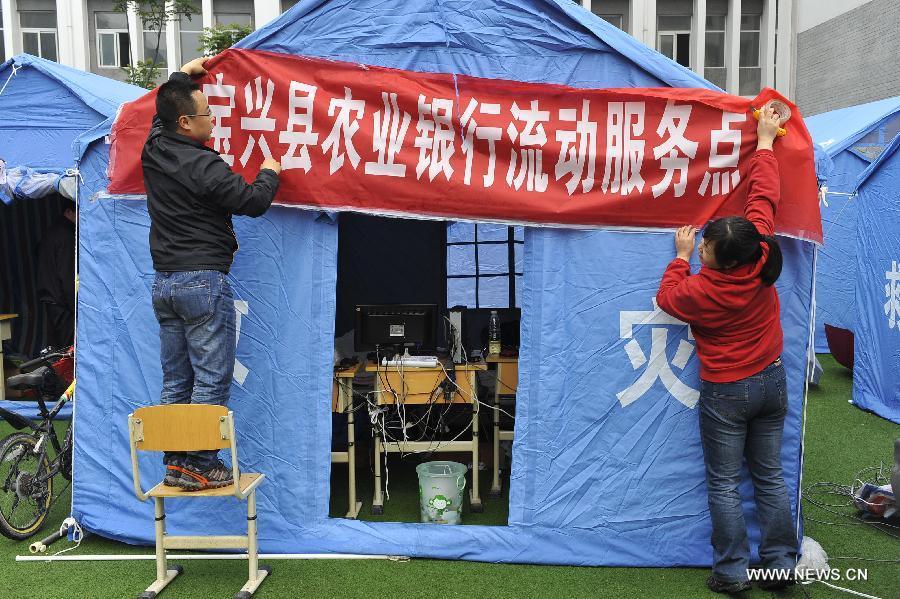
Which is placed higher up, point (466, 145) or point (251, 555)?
point (466, 145)

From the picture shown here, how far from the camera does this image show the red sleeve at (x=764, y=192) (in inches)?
127

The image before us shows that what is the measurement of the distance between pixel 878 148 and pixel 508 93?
707 cm

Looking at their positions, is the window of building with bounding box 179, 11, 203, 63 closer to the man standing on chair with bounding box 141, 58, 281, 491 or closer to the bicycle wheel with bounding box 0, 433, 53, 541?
the bicycle wheel with bounding box 0, 433, 53, 541

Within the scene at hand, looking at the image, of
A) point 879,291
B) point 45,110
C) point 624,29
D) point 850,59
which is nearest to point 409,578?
point 45,110

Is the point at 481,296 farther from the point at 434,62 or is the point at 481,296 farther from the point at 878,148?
the point at 878,148

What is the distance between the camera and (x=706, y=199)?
340 centimetres

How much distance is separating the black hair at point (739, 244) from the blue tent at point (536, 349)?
41 centimetres

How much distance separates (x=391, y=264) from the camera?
5.67 m

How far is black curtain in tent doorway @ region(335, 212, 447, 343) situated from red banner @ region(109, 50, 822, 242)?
7.13 ft

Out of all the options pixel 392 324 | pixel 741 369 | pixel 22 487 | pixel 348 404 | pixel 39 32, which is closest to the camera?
pixel 741 369

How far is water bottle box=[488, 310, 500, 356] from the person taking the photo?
14.7 ft

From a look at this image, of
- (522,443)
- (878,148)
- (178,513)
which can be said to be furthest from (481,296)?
(878,148)

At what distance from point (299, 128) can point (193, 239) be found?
2.32ft

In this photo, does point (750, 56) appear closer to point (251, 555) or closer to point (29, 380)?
point (29, 380)
